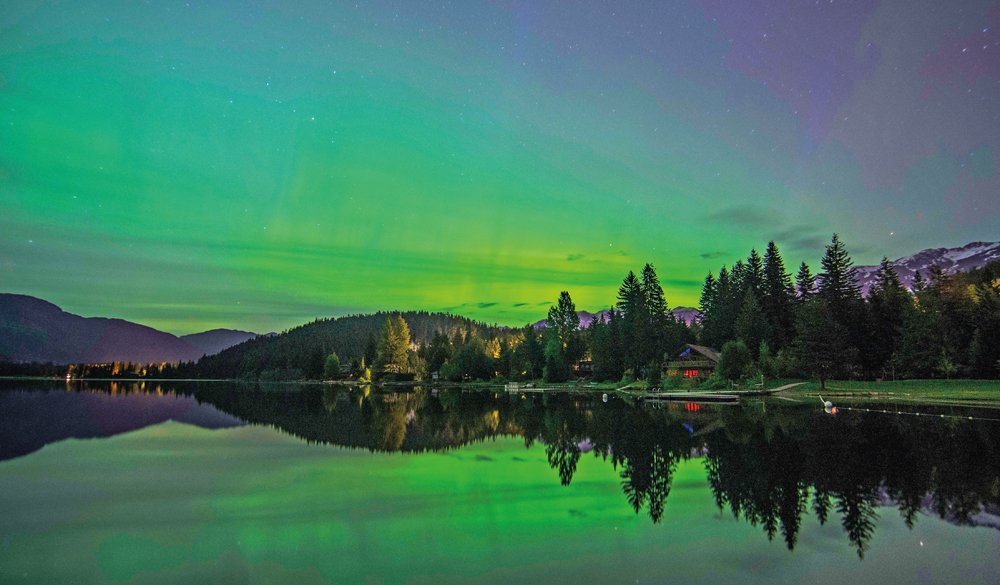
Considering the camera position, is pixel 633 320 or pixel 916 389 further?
pixel 633 320

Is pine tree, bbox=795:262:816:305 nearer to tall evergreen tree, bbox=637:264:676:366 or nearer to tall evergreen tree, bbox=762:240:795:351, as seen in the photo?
tall evergreen tree, bbox=762:240:795:351

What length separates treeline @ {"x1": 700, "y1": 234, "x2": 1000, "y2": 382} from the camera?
61.3 m

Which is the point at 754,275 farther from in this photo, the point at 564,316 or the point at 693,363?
the point at 564,316

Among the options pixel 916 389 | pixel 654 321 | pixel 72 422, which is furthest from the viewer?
pixel 654 321

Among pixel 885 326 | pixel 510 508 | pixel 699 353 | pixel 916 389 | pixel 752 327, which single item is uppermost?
pixel 752 327

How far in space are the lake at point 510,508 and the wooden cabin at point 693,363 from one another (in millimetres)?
54071

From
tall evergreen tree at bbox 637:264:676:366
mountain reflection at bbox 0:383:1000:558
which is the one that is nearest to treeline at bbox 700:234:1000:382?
tall evergreen tree at bbox 637:264:676:366

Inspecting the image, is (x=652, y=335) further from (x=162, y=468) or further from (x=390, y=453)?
(x=162, y=468)

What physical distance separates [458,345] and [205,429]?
407 feet

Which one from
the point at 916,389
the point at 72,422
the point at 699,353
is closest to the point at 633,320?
the point at 699,353

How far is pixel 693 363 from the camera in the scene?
84.5 meters

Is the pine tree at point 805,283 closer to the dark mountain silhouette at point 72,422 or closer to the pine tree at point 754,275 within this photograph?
the pine tree at point 754,275

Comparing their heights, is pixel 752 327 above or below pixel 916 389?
above

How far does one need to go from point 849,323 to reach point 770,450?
62.7 metres
